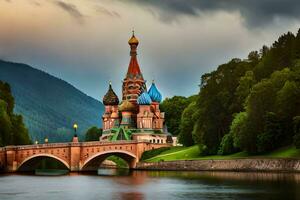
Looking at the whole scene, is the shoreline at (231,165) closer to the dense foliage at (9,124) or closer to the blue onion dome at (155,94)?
the dense foliage at (9,124)

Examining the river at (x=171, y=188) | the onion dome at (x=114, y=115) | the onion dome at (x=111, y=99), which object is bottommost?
the river at (x=171, y=188)

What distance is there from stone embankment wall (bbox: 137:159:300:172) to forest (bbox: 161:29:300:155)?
2.64 metres

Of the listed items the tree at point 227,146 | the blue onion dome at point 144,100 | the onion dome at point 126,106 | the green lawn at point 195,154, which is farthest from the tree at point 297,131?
the onion dome at point 126,106

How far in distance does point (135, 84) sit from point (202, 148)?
187 feet

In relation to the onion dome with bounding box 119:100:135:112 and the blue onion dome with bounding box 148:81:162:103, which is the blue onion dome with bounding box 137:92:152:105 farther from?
the blue onion dome with bounding box 148:81:162:103

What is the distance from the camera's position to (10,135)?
138 meters

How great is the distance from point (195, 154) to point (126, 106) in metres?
47.0

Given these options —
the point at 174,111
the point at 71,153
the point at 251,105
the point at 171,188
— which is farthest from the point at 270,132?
the point at 174,111

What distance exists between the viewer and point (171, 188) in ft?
283

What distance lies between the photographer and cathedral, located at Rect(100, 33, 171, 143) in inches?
6900

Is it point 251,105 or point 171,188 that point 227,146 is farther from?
point 171,188

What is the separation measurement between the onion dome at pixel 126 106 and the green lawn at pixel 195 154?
28.6m

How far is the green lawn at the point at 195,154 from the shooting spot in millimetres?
105562

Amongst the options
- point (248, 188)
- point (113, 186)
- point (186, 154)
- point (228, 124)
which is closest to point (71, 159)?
point (186, 154)
